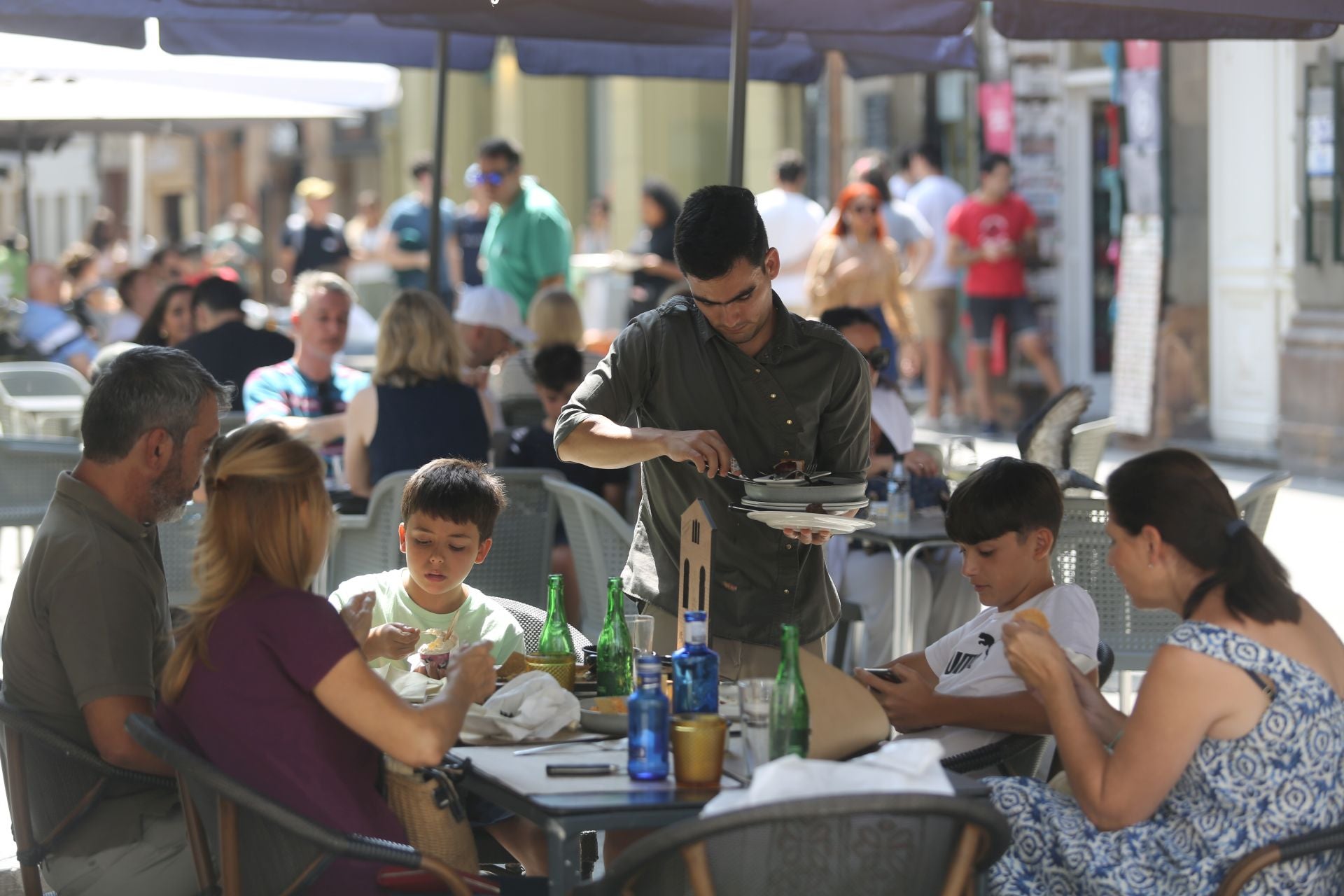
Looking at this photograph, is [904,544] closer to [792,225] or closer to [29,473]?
[29,473]

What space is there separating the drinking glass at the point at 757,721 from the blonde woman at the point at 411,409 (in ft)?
10.4

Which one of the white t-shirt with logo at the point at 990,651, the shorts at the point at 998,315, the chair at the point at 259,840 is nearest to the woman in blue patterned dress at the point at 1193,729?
the white t-shirt with logo at the point at 990,651

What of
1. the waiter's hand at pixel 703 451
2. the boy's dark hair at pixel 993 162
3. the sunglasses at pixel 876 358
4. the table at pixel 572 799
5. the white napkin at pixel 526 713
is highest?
the boy's dark hair at pixel 993 162

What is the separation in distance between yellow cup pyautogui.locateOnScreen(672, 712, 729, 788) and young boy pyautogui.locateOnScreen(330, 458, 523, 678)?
1.11 meters

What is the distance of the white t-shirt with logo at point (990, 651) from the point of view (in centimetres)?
360

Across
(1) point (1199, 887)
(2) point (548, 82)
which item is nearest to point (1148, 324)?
(1) point (1199, 887)

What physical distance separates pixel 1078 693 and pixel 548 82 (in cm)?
2419

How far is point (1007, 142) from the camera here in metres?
15.1

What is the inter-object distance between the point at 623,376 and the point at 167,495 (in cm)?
106

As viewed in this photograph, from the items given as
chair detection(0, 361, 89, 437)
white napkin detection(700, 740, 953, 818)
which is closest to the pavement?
chair detection(0, 361, 89, 437)

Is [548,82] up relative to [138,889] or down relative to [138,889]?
up

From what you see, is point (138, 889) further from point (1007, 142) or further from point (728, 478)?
point (1007, 142)

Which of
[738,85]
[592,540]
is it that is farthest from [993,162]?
[592,540]

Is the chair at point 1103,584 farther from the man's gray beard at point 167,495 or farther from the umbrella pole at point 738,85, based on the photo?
the man's gray beard at point 167,495
